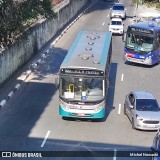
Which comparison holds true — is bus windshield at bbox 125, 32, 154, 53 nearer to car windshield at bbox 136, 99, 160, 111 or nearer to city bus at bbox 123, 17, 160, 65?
city bus at bbox 123, 17, 160, 65

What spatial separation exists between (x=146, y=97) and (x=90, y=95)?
3083 millimetres

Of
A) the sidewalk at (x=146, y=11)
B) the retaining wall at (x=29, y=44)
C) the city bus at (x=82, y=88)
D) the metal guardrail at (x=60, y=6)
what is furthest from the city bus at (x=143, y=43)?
the sidewalk at (x=146, y=11)

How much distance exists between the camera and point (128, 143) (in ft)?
69.3

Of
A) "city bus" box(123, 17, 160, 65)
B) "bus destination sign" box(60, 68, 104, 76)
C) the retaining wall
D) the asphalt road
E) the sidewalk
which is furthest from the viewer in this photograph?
the sidewalk

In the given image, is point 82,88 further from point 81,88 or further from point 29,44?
point 29,44

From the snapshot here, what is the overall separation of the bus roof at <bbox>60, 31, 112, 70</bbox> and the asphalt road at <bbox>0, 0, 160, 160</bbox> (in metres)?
3.00

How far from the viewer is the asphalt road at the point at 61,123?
20.8 meters

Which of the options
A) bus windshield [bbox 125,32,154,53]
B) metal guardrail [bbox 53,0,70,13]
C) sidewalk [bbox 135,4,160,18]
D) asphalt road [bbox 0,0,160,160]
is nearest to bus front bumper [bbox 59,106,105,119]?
asphalt road [bbox 0,0,160,160]

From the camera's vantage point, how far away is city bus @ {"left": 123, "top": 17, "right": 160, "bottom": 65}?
34.5 meters

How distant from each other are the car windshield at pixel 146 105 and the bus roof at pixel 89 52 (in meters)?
2.59

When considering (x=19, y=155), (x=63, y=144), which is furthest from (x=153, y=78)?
(x=19, y=155)

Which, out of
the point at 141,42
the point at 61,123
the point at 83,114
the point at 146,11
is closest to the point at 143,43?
the point at 141,42

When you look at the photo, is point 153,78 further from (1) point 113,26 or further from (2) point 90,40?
(1) point 113,26

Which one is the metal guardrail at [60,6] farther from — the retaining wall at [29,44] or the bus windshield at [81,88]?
the bus windshield at [81,88]
